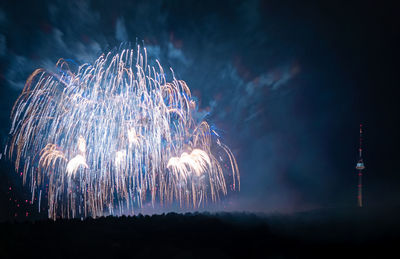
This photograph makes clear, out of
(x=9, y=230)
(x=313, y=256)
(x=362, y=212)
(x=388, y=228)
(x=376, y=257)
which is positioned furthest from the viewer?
(x=362, y=212)

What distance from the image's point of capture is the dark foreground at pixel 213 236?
47.1ft

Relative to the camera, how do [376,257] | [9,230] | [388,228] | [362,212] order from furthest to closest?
[362,212] → [388,228] → [376,257] → [9,230]

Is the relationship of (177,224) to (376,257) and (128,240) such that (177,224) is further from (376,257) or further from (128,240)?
(376,257)

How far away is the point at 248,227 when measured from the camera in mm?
22703

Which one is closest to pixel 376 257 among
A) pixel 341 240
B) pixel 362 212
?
pixel 341 240

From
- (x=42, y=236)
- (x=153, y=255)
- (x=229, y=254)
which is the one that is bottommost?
(x=229, y=254)

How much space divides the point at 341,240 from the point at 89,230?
2225 cm

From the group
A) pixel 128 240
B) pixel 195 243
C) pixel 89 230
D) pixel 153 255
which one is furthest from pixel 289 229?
pixel 89 230

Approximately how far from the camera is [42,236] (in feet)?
49.2

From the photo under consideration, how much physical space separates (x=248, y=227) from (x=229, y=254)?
5861 mm

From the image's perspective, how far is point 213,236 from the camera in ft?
68.3

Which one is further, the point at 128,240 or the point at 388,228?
the point at 388,228

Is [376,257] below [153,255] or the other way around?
below

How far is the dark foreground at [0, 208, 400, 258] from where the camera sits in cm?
1437
